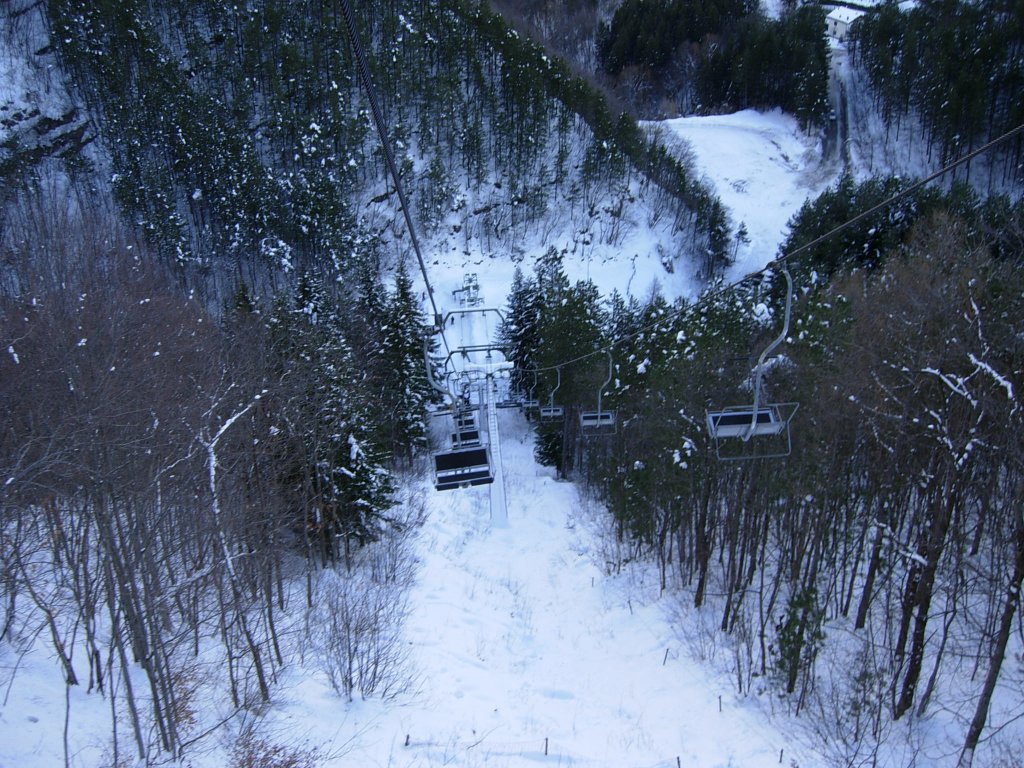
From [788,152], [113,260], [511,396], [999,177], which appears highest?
[788,152]

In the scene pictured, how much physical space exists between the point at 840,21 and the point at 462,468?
85385 mm

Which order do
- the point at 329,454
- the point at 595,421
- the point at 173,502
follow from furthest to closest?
the point at 329,454 < the point at 595,421 < the point at 173,502

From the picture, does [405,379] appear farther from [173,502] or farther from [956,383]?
[956,383]

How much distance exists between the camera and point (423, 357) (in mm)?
28734

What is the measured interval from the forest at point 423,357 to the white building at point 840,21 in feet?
32.7

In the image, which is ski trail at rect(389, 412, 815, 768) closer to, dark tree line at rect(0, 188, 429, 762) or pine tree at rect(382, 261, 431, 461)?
dark tree line at rect(0, 188, 429, 762)

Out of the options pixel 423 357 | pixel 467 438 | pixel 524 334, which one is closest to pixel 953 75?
pixel 524 334

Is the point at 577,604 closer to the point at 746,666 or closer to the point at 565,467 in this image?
the point at 746,666

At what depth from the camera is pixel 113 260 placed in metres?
28.5

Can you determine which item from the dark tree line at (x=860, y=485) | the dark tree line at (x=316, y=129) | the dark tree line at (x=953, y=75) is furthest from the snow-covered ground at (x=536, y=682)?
the dark tree line at (x=953, y=75)

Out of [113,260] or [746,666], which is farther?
[113,260]

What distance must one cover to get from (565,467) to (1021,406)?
1933 cm

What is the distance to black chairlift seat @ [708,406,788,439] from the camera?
7785 millimetres

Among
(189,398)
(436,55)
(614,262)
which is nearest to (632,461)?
(189,398)
